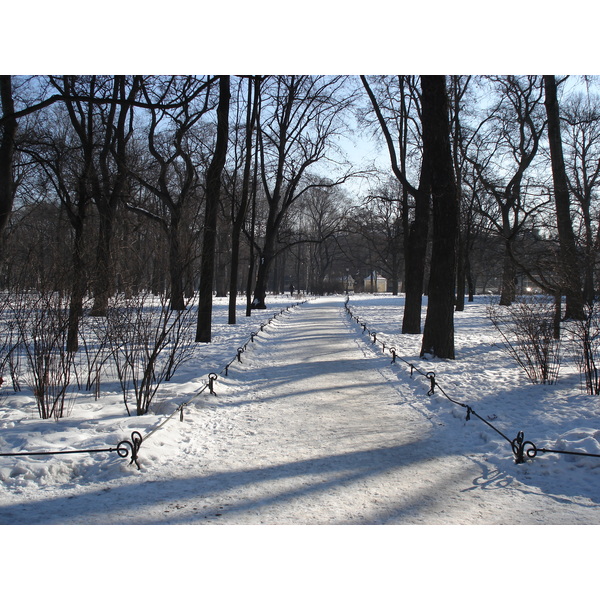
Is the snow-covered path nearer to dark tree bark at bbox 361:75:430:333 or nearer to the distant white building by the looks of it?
dark tree bark at bbox 361:75:430:333

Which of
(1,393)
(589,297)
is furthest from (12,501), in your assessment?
(589,297)

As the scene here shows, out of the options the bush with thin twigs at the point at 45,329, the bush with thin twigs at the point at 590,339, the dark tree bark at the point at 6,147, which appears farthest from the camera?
the dark tree bark at the point at 6,147

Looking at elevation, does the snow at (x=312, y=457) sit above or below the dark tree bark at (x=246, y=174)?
below

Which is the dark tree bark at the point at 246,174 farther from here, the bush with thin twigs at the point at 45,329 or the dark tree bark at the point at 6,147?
the bush with thin twigs at the point at 45,329

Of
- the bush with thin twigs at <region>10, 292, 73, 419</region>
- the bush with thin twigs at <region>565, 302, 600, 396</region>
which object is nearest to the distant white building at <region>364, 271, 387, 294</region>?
the bush with thin twigs at <region>565, 302, 600, 396</region>

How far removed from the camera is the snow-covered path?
11.7 ft

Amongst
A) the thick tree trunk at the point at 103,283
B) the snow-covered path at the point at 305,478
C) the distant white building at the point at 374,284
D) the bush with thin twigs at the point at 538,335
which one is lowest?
the snow-covered path at the point at 305,478

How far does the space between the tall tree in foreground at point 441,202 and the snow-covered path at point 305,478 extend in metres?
3.73

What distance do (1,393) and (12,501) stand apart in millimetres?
3988

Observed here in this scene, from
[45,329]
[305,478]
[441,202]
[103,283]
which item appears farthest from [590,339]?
[45,329]

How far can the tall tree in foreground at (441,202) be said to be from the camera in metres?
10.2

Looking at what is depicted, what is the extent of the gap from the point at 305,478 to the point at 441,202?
301 inches

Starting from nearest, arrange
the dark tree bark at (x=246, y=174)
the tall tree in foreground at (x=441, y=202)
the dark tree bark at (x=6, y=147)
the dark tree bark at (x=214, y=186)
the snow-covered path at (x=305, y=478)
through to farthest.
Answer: the snow-covered path at (x=305, y=478) < the dark tree bark at (x=6, y=147) < the tall tree in foreground at (x=441, y=202) < the dark tree bark at (x=214, y=186) < the dark tree bark at (x=246, y=174)

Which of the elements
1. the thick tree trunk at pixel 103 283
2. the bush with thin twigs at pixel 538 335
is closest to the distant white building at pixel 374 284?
the bush with thin twigs at pixel 538 335
